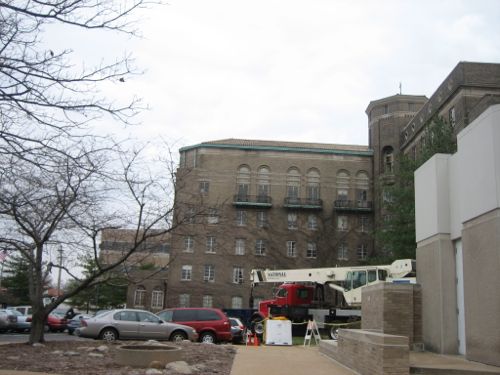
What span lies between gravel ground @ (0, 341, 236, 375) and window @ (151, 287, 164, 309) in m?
47.7

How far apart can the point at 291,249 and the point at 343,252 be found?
5.92 metres

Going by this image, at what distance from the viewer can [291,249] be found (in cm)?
6444

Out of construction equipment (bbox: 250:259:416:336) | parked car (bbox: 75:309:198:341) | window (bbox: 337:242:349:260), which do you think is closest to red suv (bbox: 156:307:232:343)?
parked car (bbox: 75:309:198:341)

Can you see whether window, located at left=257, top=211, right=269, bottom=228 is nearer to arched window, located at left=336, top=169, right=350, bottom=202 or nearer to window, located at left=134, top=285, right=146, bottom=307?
arched window, located at left=336, top=169, right=350, bottom=202

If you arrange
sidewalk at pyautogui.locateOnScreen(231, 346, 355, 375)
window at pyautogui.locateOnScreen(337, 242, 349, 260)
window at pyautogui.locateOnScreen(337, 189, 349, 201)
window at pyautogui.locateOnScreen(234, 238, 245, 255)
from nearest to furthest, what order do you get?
1. sidewalk at pyautogui.locateOnScreen(231, 346, 355, 375)
2. window at pyautogui.locateOnScreen(234, 238, 245, 255)
3. window at pyautogui.locateOnScreen(337, 242, 349, 260)
4. window at pyautogui.locateOnScreen(337, 189, 349, 201)

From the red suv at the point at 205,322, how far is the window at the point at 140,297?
40888 mm

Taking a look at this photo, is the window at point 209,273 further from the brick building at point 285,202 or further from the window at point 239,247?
the window at point 239,247

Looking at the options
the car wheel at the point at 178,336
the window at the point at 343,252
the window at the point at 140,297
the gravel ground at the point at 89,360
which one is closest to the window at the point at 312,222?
the window at the point at 343,252

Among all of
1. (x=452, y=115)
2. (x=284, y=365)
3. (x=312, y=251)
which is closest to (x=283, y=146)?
(x=312, y=251)

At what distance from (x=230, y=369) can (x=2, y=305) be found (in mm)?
56461

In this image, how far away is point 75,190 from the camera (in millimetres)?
16547

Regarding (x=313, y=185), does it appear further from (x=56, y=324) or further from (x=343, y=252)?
(x=56, y=324)

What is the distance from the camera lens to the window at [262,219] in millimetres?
65062

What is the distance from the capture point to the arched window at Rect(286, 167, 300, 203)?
6607cm
